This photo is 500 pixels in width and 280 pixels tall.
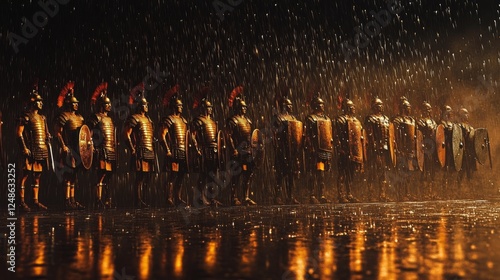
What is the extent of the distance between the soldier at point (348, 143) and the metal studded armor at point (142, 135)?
3.58 meters

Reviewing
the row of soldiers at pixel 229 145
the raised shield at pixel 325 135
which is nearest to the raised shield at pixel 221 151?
the row of soldiers at pixel 229 145

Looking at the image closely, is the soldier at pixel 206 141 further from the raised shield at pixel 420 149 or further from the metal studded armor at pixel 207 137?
the raised shield at pixel 420 149

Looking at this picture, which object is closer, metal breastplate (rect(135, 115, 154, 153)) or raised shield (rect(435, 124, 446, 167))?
metal breastplate (rect(135, 115, 154, 153))

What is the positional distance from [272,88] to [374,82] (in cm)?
270

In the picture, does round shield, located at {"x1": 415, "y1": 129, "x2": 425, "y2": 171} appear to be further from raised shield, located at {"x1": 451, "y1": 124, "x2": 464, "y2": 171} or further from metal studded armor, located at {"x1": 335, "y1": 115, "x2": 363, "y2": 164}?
metal studded armor, located at {"x1": 335, "y1": 115, "x2": 363, "y2": 164}

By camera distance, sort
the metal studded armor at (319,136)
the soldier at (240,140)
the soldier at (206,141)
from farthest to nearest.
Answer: the metal studded armor at (319,136) → the soldier at (240,140) → the soldier at (206,141)

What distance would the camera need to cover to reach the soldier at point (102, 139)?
1116 cm

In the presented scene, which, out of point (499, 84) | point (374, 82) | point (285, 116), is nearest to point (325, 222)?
point (285, 116)

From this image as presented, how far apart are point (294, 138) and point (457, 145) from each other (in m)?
4.05

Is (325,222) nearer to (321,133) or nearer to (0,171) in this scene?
(321,133)

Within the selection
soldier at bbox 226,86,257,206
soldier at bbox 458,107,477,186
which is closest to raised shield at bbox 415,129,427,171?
soldier at bbox 458,107,477,186

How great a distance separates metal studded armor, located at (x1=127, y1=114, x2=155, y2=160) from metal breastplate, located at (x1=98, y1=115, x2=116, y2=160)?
410 millimetres

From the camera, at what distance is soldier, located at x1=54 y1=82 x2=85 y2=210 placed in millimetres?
10734

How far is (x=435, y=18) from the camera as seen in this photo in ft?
52.1
